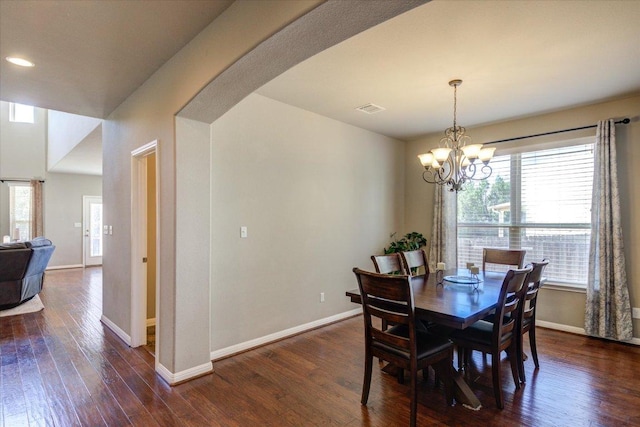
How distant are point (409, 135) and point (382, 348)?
3.93 m

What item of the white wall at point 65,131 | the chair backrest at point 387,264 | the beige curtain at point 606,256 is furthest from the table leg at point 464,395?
the white wall at point 65,131

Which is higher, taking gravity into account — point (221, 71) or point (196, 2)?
point (196, 2)

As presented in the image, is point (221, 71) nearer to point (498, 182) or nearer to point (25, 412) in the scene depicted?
point (25, 412)

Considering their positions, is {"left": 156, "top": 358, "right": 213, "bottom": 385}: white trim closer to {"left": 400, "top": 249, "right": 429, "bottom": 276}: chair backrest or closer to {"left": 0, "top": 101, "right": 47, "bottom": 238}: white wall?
{"left": 400, "top": 249, "right": 429, "bottom": 276}: chair backrest

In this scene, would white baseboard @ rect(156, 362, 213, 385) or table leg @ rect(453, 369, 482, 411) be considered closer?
table leg @ rect(453, 369, 482, 411)

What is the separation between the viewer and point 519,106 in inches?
159

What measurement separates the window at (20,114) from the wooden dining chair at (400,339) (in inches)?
413

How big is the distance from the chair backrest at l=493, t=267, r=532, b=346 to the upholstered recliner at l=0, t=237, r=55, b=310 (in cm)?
644

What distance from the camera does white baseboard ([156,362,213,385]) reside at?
2742mm

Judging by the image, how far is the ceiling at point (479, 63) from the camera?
88.4 inches

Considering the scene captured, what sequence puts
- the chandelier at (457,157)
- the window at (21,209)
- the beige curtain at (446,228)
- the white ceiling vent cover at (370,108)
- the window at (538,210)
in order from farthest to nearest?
1. the window at (21,209)
2. the beige curtain at (446,228)
3. the window at (538,210)
4. the white ceiling vent cover at (370,108)
5. the chandelier at (457,157)

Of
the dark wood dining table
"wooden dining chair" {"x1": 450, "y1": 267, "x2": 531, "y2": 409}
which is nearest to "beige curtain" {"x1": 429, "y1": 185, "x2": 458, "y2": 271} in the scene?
the dark wood dining table

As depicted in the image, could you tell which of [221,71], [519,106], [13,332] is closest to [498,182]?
[519,106]

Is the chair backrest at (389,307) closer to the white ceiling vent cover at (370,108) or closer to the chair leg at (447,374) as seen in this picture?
the chair leg at (447,374)
